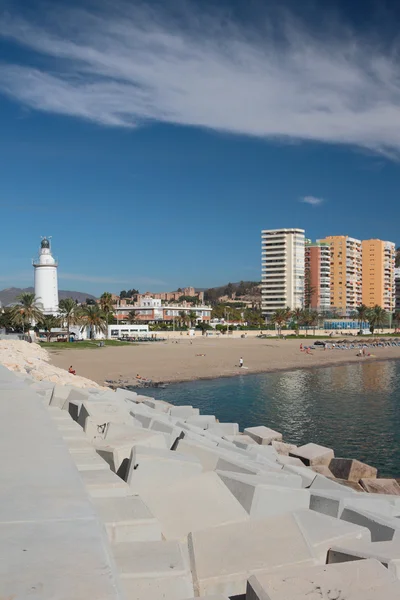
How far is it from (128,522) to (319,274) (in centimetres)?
13981

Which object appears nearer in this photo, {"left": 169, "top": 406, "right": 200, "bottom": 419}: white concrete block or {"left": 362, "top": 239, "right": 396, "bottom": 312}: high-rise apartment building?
{"left": 169, "top": 406, "right": 200, "bottom": 419}: white concrete block

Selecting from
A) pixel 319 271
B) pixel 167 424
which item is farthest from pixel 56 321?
pixel 319 271

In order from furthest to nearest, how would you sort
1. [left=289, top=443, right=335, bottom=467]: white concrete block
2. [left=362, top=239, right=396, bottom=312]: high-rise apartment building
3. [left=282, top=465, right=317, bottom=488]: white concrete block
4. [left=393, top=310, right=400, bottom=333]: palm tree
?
[left=362, top=239, right=396, bottom=312]: high-rise apartment building → [left=393, top=310, right=400, bottom=333]: palm tree → [left=289, top=443, right=335, bottom=467]: white concrete block → [left=282, top=465, right=317, bottom=488]: white concrete block

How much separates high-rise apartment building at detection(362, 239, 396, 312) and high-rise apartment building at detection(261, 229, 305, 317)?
25.4 meters

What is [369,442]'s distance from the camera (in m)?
16.3

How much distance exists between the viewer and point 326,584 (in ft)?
10.2

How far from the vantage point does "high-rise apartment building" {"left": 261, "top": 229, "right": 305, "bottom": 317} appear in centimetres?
13525

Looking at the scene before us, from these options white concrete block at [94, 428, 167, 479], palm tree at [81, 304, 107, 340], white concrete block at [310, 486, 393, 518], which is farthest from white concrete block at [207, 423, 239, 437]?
palm tree at [81, 304, 107, 340]

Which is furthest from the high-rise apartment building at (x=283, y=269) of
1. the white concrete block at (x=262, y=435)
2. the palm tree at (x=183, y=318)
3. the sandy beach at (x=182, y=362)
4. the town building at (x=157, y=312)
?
the white concrete block at (x=262, y=435)

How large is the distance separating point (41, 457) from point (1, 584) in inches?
86.7

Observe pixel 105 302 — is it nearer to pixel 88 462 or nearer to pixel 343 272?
pixel 88 462

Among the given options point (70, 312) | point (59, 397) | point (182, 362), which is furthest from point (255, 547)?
point (70, 312)

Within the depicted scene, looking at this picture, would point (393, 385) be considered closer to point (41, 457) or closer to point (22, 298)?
point (41, 457)

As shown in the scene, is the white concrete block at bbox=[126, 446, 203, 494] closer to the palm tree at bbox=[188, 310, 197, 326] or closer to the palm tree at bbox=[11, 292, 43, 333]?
the palm tree at bbox=[11, 292, 43, 333]
